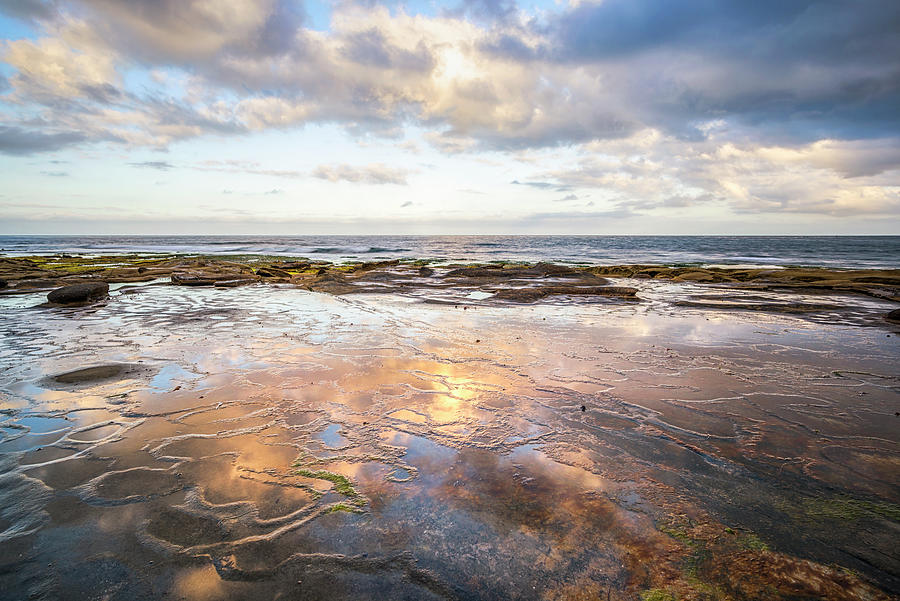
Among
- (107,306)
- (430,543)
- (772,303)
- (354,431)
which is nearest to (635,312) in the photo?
(772,303)

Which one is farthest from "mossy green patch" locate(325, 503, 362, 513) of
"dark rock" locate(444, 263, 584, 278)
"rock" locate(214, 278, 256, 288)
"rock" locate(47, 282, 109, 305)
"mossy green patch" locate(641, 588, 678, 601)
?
"dark rock" locate(444, 263, 584, 278)

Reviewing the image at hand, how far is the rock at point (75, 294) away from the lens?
45.8 ft

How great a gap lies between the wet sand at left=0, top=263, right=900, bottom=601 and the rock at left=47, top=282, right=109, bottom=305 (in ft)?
23.4

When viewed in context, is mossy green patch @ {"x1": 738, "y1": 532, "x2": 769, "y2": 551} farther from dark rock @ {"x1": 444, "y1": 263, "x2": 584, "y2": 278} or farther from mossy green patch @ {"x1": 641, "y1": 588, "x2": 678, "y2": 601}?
dark rock @ {"x1": 444, "y1": 263, "x2": 584, "y2": 278}

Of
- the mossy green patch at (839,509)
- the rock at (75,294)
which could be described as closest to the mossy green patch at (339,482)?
the mossy green patch at (839,509)

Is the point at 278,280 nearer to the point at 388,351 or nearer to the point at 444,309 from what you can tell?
the point at 444,309

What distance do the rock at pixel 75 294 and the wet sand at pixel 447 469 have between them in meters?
7.13

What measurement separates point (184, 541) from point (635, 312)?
1354cm

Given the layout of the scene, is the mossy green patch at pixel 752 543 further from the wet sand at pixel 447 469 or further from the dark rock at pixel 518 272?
the dark rock at pixel 518 272

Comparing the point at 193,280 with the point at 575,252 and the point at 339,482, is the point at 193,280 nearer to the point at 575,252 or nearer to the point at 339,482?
the point at 339,482

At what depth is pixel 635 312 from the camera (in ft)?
44.4

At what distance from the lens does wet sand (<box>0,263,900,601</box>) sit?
2.74 m

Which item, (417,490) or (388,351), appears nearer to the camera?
(417,490)

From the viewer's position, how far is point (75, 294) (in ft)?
46.4
